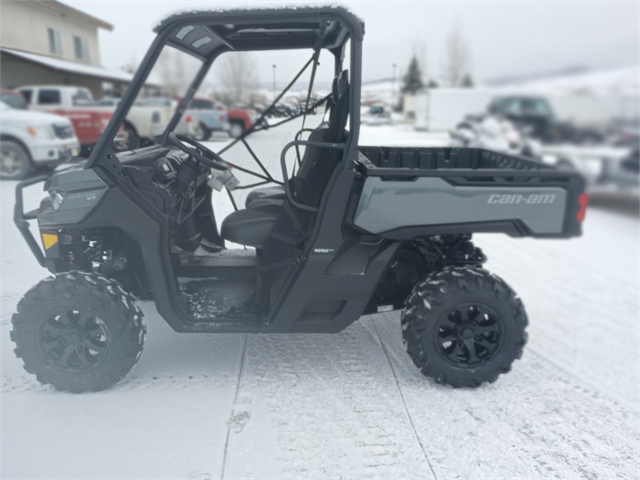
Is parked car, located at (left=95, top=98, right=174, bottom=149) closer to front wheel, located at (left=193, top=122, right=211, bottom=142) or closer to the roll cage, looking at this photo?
front wheel, located at (left=193, top=122, right=211, bottom=142)

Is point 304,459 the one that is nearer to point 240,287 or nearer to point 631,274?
point 240,287

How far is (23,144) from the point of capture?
8.79 feet

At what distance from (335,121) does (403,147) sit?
1.29 metres

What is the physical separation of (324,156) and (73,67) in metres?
1.40

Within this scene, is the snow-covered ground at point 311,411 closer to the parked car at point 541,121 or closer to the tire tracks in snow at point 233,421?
the tire tracks in snow at point 233,421

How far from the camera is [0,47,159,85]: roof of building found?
223 cm

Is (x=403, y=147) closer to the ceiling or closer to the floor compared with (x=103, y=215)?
closer to the ceiling

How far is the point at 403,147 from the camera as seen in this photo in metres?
3.66

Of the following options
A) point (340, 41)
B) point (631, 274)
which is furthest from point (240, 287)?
point (631, 274)

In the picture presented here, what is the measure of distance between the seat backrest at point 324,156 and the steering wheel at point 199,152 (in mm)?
474

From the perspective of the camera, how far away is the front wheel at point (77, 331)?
2.29 m

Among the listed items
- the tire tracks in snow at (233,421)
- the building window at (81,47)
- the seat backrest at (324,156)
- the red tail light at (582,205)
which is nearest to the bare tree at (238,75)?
the seat backrest at (324,156)

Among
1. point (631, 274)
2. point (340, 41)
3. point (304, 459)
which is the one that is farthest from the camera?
point (631, 274)

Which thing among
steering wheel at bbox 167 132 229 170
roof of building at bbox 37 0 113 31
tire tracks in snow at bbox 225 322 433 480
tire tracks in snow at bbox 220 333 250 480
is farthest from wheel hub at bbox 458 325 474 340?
roof of building at bbox 37 0 113 31
